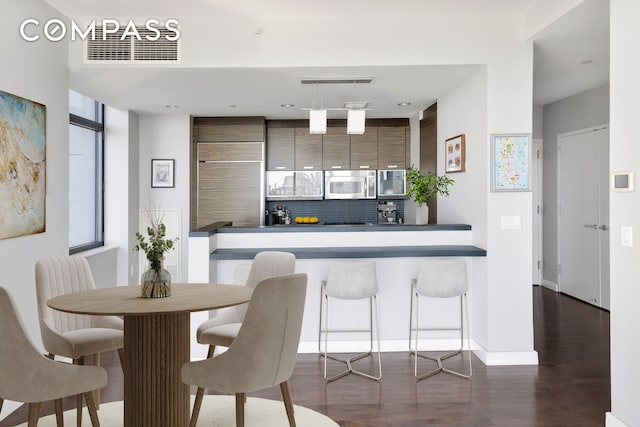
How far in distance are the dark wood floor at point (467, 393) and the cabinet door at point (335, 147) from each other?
11.8 ft

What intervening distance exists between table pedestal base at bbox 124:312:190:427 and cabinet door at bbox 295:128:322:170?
5012 millimetres

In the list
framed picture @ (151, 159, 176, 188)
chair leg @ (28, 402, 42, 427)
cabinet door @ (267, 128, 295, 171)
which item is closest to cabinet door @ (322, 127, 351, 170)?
cabinet door @ (267, 128, 295, 171)

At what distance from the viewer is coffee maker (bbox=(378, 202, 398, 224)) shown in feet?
25.5

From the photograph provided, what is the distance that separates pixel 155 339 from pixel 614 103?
9.09 feet

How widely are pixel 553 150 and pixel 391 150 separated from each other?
87.4 inches

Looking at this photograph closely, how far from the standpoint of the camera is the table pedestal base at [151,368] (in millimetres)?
2613

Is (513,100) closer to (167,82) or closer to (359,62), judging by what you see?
(359,62)

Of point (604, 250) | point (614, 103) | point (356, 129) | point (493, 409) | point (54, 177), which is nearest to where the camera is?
point (614, 103)

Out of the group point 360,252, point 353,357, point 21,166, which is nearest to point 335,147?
point 360,252

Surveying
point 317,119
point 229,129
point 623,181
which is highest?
point 229,129

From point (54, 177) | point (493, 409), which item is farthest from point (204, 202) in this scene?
point (493, 409)

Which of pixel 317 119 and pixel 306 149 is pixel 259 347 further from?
pixel 306 149

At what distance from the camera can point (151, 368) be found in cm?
262

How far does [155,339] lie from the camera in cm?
262
